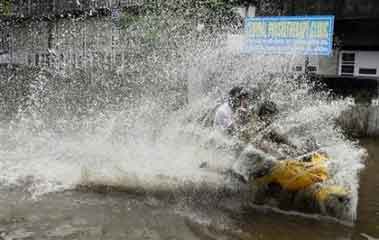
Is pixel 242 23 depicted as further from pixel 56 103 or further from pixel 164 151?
pixel 164 151

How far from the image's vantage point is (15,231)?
6695 millimetres

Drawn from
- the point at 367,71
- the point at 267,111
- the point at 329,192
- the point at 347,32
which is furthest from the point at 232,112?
the point at 367,71

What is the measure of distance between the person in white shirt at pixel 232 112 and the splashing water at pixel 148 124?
0.89ft

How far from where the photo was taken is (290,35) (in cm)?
1867

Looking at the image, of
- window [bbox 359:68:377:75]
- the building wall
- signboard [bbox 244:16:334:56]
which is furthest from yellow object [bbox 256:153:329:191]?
the building wall

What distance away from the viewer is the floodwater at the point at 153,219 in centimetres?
681

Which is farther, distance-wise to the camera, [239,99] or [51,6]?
[51,6]

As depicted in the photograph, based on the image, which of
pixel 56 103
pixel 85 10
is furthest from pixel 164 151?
pixel 85 10

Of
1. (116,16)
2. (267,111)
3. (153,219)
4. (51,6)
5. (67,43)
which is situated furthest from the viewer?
(51,6)

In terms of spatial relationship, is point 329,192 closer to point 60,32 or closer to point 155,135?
point 155,135

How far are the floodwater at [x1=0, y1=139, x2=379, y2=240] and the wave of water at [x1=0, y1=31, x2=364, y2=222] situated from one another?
1.38ft

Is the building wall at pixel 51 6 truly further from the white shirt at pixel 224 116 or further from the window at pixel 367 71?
the white shirt at pixel 224 116


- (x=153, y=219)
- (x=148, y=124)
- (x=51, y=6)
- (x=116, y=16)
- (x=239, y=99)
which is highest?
(x=51, y=6)

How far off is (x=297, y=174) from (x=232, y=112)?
6.02 ft
